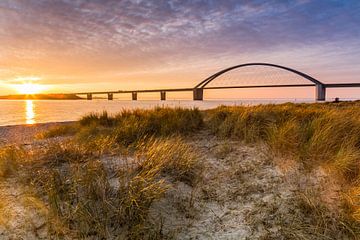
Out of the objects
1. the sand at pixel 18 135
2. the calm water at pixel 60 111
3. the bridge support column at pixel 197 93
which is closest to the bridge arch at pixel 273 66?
the bridge support column at pixel 197 93

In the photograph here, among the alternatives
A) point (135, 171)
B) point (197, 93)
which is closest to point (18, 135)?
point (135, 171)

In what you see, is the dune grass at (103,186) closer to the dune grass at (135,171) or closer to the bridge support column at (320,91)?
the dune grass at (135,171)

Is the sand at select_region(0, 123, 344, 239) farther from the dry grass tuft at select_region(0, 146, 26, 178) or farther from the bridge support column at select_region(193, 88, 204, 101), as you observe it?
the bridge support column at select_region(193, 88, 204, 101)

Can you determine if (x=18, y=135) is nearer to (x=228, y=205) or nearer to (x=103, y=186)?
(x=103, y=186)

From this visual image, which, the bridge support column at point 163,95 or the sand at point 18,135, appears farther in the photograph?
the bridge support column at point 163,95

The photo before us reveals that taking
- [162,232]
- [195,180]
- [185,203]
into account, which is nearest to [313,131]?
[195,180]

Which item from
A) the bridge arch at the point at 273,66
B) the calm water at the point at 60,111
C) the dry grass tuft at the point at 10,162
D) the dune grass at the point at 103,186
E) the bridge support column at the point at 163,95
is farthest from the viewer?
the bridge support column at the point at 163,95

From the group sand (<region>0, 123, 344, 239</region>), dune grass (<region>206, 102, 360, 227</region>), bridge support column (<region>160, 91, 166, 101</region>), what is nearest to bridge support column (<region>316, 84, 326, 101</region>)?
bridge support column (<region>160, 91, 166, 101</region>)

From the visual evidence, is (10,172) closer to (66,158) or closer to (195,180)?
(66,158)

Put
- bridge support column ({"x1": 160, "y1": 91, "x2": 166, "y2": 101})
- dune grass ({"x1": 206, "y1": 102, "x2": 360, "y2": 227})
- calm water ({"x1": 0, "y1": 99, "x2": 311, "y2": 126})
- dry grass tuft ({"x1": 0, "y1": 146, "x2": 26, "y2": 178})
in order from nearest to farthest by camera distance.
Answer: dune grass ({"x1": 206, "y1": 102, "x2": 360, "y2": 227})
dry grass tuft ({"x1": 0, "y1": 146, "x2": 26, "y2": 178})
calm water ({"x1": 0, "y1": 99, "x2": 311, "y2": 126})
bridge support column ({"x1": 160, "y1": 91, "x2": 166, "y2": 101})

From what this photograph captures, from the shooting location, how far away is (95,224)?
3074 mm

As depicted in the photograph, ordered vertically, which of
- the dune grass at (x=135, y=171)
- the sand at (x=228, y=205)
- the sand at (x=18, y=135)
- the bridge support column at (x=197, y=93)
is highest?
the bridge support column at (x=197, y=93)

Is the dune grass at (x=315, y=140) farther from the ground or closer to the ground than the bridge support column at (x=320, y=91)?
closer to the ground

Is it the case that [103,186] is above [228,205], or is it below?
above
